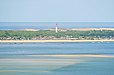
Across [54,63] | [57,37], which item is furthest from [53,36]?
[54,63]

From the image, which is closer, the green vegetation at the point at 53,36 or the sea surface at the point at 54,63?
the sea surface at the point at 54,63

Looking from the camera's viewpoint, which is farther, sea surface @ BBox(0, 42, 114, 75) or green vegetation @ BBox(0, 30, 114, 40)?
green vegetation @ BBox(0, 30, 114, 40)

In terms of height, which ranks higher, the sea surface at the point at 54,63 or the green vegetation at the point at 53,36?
the green vegetation at the point at 53,36

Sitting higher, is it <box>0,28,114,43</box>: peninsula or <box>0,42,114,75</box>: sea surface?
<box>0,28,114,43</box>: peninsula

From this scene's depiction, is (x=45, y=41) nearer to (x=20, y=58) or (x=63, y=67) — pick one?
(x=20, y=58)

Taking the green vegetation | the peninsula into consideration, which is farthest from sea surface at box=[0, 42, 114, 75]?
the green vegetation

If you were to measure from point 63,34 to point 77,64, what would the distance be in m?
30.1

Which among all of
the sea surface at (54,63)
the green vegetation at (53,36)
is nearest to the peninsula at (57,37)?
the green vegetation at (53,36)

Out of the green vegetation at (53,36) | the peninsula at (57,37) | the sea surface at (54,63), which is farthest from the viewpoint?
the green vegetation at (53,36)

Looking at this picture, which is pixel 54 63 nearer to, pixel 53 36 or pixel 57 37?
pixel 57 37

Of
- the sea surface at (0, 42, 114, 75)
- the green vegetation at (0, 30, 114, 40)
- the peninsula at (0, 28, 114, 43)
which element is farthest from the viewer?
the green vegetation at (0, 30, 114, 40)

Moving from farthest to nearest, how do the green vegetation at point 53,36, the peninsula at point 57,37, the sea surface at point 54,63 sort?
the green vegetation at point 53,36 → the peninsula at point 57,37 → the sea surface at point 54,63

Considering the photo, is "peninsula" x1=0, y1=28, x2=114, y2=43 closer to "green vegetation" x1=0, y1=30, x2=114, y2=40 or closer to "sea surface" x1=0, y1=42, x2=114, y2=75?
"green vegetation" x1=0, y1=30, x2=114, y2=40

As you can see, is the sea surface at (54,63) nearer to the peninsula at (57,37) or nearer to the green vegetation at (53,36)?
the peninsula at (57,37)
